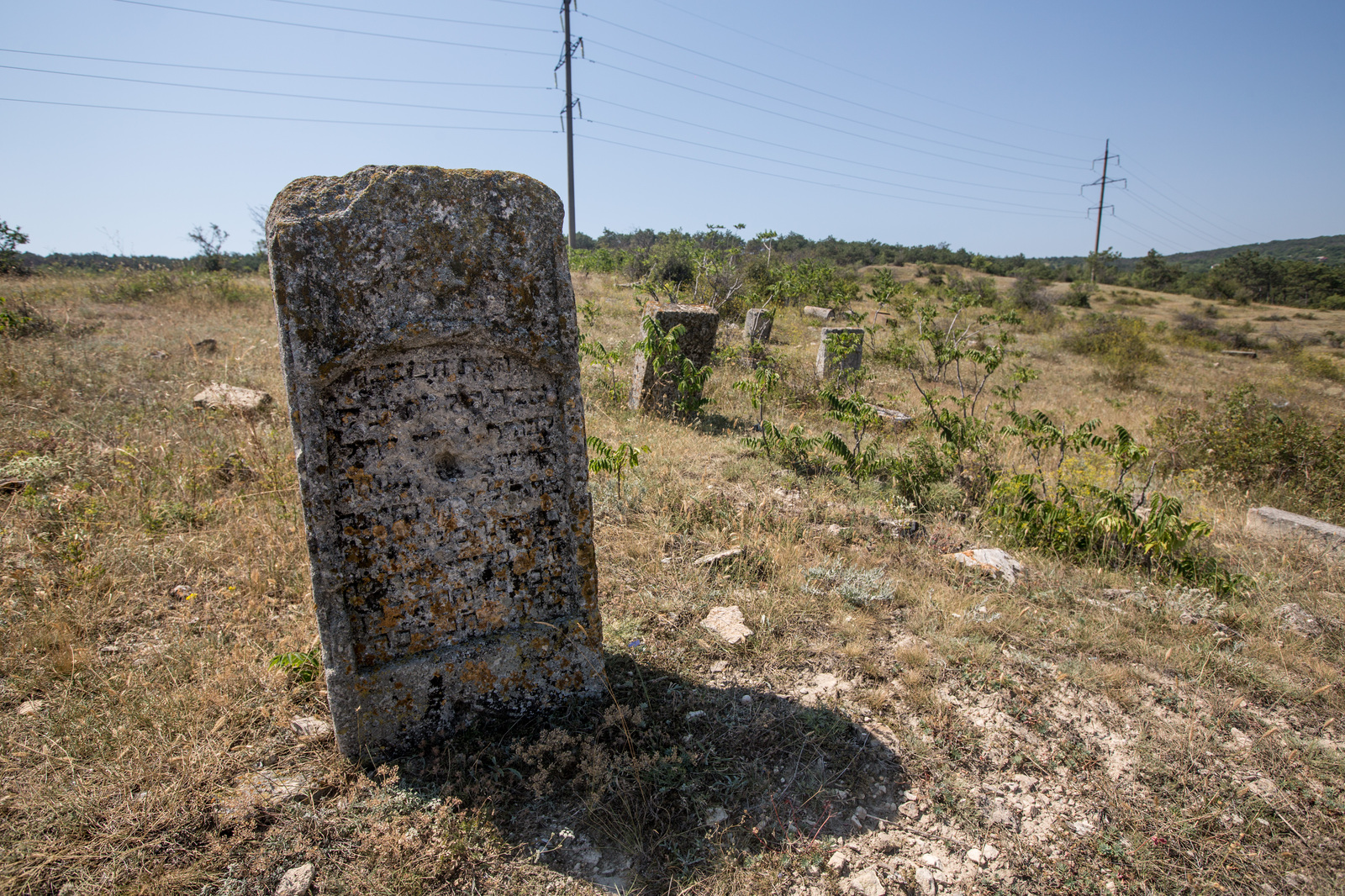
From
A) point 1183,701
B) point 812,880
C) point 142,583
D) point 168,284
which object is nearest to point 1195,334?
point 1183,701

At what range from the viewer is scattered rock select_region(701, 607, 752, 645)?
315 centimetres

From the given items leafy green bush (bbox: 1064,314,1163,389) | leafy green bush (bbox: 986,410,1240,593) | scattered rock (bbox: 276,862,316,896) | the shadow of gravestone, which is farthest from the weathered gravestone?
leafy green bush (bbox: 1064,314,1163,389)

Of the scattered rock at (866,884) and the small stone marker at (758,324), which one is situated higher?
the small stone marker at (758,324)

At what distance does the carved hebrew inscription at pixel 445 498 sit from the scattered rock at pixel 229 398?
4475 millimetres

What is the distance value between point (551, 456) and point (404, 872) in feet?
4.64

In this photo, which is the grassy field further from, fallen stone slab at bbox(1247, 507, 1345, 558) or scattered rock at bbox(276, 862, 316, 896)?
fallen stone slab at bbox(1247, 507, 1345, 558)

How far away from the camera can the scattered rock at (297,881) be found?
1.87 m

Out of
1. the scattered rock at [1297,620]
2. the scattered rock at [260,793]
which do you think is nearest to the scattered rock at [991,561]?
the scattered rock at [1297,620]

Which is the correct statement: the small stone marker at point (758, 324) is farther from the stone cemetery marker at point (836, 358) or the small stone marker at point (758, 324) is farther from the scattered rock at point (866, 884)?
the scattered rock at point (866, 884)

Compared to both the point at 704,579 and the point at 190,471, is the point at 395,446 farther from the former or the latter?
the point at 190,471

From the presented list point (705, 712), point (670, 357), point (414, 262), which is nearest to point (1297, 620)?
point (705, 712)

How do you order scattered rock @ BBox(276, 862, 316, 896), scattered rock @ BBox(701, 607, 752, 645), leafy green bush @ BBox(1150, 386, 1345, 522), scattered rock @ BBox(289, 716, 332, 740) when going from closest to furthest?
scattered rock @ BBox(276, 862, 316, 896), scattered rock @ BBox(289, 716, 332, 740), scattered rock @ BBox(701, 607, 752, 645), leafy green bush @ BBox(1150, 386, 1345, 522)

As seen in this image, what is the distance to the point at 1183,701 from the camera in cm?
288

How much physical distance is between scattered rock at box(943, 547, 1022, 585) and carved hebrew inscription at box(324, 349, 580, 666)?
2753 millimetres
